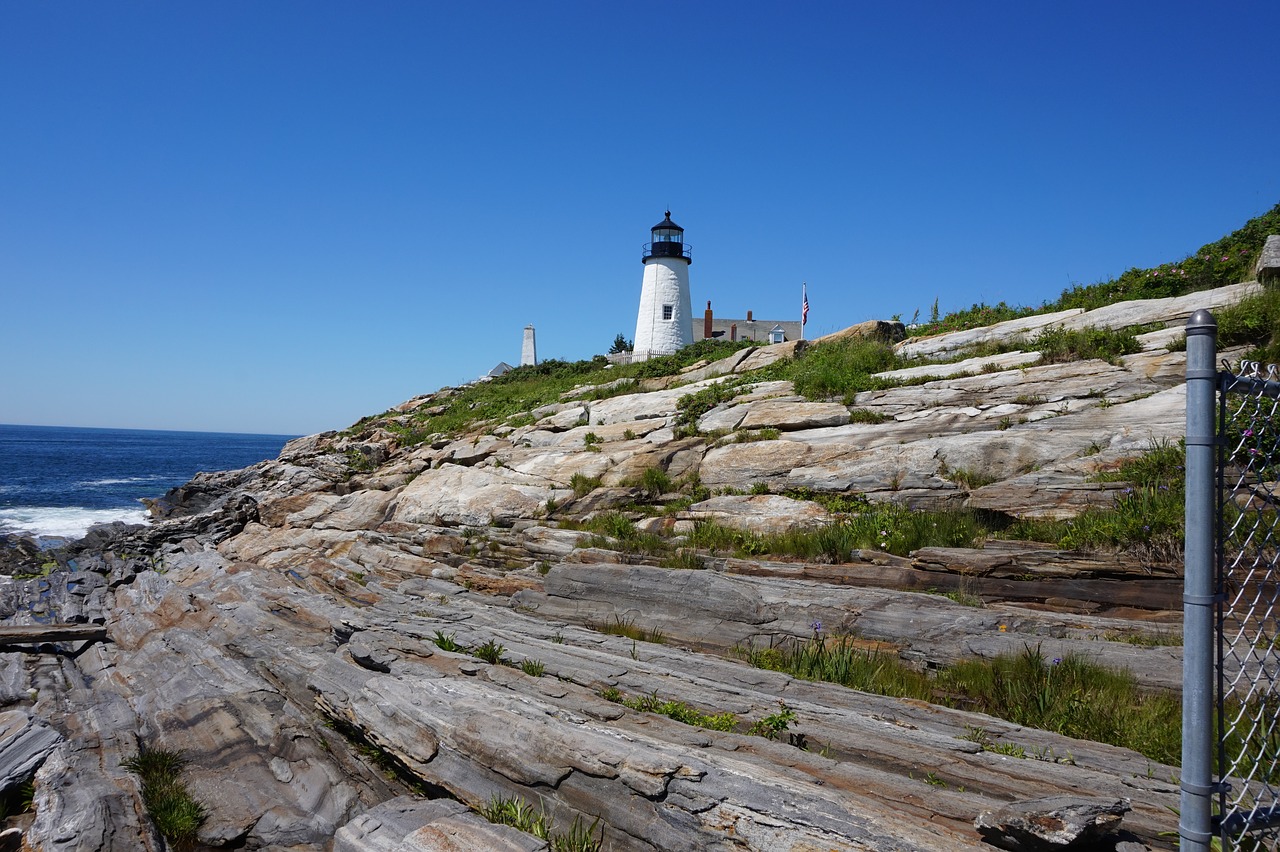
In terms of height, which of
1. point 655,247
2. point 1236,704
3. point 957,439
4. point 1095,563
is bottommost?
point 1236,704

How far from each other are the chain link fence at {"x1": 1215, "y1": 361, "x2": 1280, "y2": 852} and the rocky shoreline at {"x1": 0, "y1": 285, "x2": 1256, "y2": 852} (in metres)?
0.51

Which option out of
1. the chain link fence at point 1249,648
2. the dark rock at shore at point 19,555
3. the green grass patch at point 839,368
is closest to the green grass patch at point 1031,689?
the chain link fence at point 1249,648

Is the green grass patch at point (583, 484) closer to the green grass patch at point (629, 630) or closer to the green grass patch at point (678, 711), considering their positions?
the green grass patch at point (629, 630)

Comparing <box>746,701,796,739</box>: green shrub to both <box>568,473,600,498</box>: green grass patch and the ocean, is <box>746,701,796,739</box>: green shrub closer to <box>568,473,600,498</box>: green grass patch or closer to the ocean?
<box>568,473,600,498</box>: green grass patch

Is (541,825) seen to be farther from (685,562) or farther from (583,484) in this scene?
(583,484)

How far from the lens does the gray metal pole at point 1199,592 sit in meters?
3.33

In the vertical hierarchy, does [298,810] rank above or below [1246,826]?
below

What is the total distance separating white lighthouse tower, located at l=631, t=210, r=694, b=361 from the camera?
1790 inches

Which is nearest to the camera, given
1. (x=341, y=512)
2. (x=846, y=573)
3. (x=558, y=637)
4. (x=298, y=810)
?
(x=298, y=810)

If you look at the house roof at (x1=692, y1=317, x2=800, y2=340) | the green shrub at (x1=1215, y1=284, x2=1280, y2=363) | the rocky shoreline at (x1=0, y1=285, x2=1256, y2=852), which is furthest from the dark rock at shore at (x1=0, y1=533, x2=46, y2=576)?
the house roof at (x1=692, y1=317, x2=800, y2=340)

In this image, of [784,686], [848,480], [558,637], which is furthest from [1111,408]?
[558,637]

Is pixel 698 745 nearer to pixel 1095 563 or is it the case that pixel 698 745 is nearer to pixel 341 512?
pixel 1095 563

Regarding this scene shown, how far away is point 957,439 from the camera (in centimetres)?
1221

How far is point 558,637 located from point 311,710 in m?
2.85
